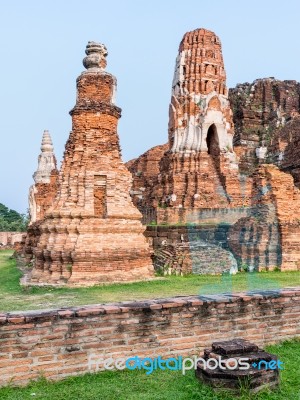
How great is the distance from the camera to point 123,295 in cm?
818

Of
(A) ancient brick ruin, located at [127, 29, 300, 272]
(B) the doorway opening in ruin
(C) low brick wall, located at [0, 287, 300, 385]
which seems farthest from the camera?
(B) the doorway opening in ruin

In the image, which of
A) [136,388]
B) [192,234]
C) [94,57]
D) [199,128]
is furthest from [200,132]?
[136,388]

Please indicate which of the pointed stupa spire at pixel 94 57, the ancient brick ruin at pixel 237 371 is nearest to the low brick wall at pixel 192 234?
the pointed stupa spire at pixel 94 57

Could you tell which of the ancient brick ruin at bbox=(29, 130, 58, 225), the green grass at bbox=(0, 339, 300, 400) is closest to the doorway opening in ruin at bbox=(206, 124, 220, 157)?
the ancient brick ruin at bbox=(29, 130, 58, 225)

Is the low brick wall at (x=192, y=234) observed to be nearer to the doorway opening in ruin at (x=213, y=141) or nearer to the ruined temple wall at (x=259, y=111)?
the doorway opening in ruin at (x=213, y=141)

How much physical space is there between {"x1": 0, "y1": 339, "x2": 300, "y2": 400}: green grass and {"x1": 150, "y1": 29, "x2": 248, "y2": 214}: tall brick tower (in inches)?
561

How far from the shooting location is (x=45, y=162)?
2364cm

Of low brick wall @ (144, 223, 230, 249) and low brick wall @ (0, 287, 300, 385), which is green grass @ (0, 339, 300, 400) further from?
low brick wall @ (144, 223, 230, 249)

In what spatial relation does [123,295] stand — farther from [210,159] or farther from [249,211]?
[210,159]

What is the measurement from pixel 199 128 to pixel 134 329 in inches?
618

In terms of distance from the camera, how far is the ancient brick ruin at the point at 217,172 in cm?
1225

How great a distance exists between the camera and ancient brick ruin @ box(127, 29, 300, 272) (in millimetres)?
12250

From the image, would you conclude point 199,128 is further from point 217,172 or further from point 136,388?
point 136,388

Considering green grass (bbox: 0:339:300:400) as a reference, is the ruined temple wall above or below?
above
